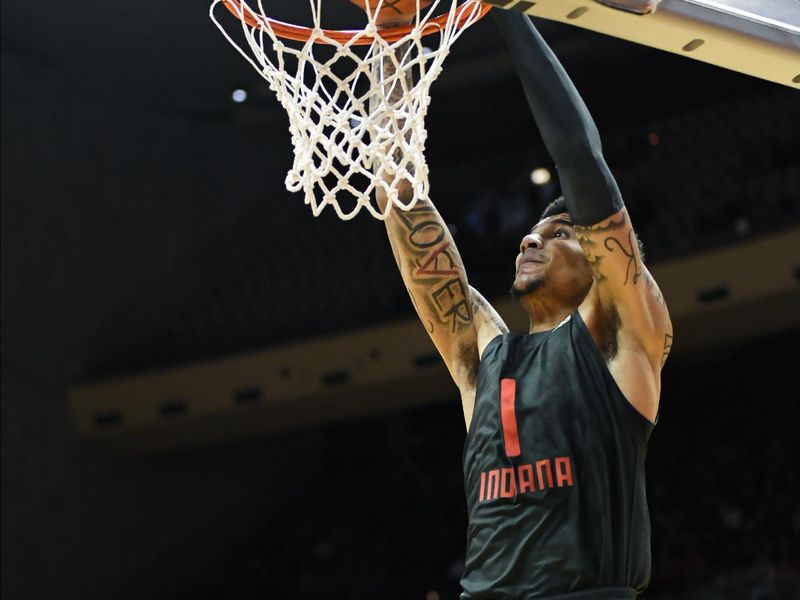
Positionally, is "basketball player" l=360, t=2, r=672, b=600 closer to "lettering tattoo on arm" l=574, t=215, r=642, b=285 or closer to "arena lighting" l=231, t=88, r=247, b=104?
"lettering tattoo on arm" l=574, t=215, r=642, b=285

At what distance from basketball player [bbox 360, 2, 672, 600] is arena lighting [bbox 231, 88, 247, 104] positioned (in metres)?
9.24

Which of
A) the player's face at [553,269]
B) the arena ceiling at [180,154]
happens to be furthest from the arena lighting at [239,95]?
the player's face at [553,269]

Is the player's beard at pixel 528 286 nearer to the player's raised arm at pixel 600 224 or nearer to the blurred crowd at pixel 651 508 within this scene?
the player's raised arm at pixel 600 224

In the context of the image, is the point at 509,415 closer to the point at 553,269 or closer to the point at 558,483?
the point at 558,483

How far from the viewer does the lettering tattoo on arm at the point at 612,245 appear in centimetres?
267

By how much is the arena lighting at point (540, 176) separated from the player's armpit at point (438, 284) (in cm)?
943

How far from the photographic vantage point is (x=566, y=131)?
2650 millimetres

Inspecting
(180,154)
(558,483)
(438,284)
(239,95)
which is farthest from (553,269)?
(180,154)

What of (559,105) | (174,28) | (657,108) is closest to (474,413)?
(559,105)

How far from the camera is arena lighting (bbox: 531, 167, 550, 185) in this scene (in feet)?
41.1

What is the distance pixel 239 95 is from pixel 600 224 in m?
9.62

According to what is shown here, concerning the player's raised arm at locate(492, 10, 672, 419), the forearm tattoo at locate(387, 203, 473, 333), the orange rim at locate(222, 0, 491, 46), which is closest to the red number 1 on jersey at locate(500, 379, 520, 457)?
the player's raised arm at locate(492, 10, 672, 419)

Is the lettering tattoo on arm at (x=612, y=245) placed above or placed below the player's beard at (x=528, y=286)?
above

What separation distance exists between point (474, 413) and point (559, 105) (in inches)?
28.9
